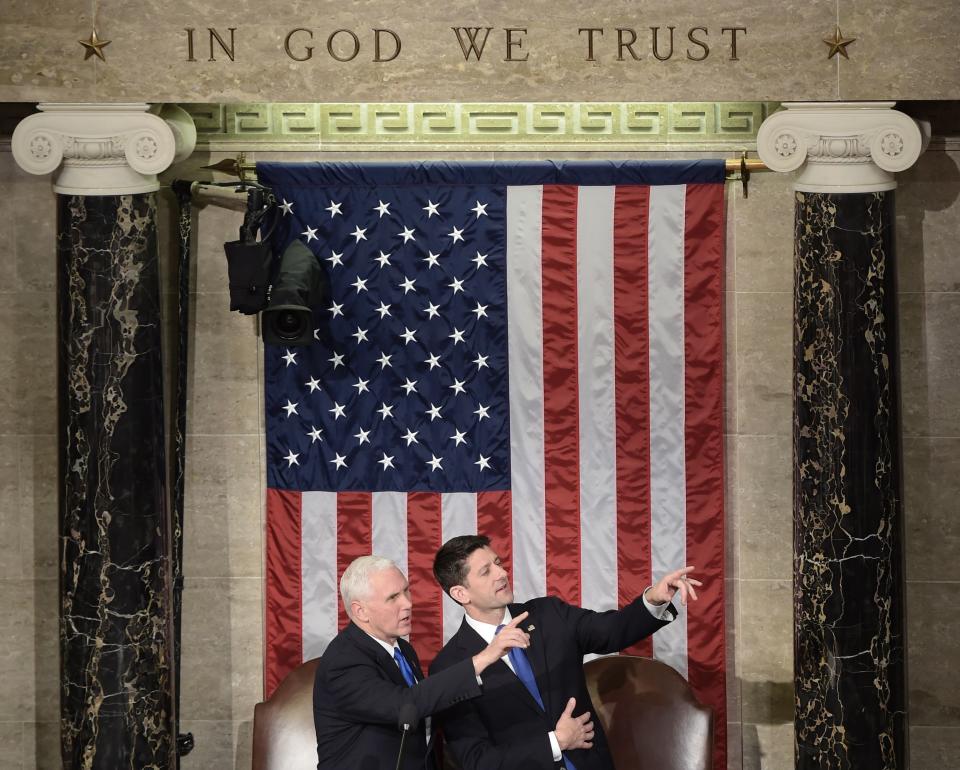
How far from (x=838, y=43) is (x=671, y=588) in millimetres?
2785

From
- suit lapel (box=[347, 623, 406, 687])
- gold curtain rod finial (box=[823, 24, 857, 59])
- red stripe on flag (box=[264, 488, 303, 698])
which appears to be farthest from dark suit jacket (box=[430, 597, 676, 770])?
gold curtain rod finial (box=[823, 24, 857, 59])

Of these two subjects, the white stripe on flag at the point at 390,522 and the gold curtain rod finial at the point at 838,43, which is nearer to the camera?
the gold curtain rod finial at the point at 838,43

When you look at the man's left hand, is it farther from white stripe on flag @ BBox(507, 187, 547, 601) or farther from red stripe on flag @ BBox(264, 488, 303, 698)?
red stripe on flag @ BBox(264, 488, 303, 698)

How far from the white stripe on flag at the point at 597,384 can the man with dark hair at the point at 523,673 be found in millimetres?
1296

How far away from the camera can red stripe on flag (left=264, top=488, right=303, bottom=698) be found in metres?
7.73

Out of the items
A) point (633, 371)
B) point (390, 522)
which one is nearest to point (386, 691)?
point (390, 522)

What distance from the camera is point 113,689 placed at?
7035mm

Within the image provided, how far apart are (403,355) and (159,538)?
1605 millimetres

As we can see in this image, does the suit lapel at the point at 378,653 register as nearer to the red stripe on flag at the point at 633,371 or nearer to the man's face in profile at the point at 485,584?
the man's face in profile at the point at 485,584

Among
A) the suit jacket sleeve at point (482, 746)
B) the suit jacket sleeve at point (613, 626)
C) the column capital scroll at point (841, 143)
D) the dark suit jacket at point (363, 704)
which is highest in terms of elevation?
the column capital scroll at point (841, 143)

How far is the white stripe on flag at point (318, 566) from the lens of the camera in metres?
7.72

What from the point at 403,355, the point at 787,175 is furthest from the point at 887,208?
the point at 403,355

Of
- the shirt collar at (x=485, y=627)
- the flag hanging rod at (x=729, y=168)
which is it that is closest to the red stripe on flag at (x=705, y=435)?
the flag hanging rod at (x=729, y=168)

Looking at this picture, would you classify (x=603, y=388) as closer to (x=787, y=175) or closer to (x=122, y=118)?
(x=787, y=175)
